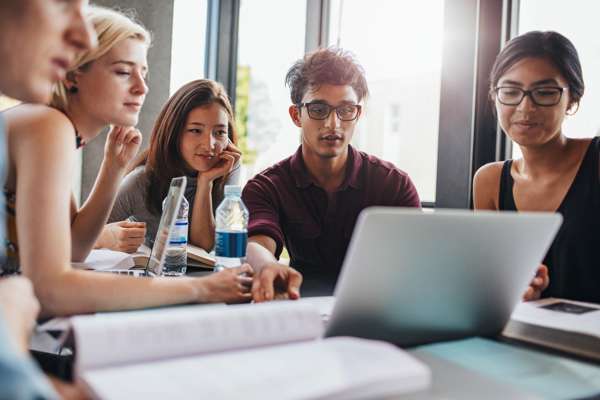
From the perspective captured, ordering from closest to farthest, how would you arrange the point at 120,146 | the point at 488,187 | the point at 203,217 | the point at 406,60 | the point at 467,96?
the point at 120,146
the point at 488,187
the point at 467,96
the point at 203,217
the point at 406,60

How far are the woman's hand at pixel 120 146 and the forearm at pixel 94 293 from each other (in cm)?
72

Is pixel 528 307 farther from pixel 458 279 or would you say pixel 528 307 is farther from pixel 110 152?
pixel 110 152

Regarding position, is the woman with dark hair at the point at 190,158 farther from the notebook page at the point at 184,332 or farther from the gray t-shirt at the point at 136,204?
the notebook page at the point at 184,332

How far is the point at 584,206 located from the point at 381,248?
3.59 feet

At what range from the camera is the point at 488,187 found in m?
1.66

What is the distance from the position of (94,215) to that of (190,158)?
768 mm

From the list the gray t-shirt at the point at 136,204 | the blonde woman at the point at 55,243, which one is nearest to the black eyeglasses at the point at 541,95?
the blonde woman at the point at 55,243

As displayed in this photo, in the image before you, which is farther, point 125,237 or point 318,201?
point 318,201

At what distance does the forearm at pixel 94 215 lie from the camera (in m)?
1.38

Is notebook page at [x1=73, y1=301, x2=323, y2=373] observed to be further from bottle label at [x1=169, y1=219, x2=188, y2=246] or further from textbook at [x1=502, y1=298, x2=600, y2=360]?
bottle label at [x1=169, y1=219, x2=188, y2=246]

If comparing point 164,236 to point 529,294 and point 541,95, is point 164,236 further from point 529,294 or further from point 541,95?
point 541,95

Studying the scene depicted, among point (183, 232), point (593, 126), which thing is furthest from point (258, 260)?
point (593, 126)

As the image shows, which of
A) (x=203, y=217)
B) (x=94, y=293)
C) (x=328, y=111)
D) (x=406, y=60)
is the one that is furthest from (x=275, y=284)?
(x=406, y=60)

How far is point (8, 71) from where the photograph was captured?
0.70 m
